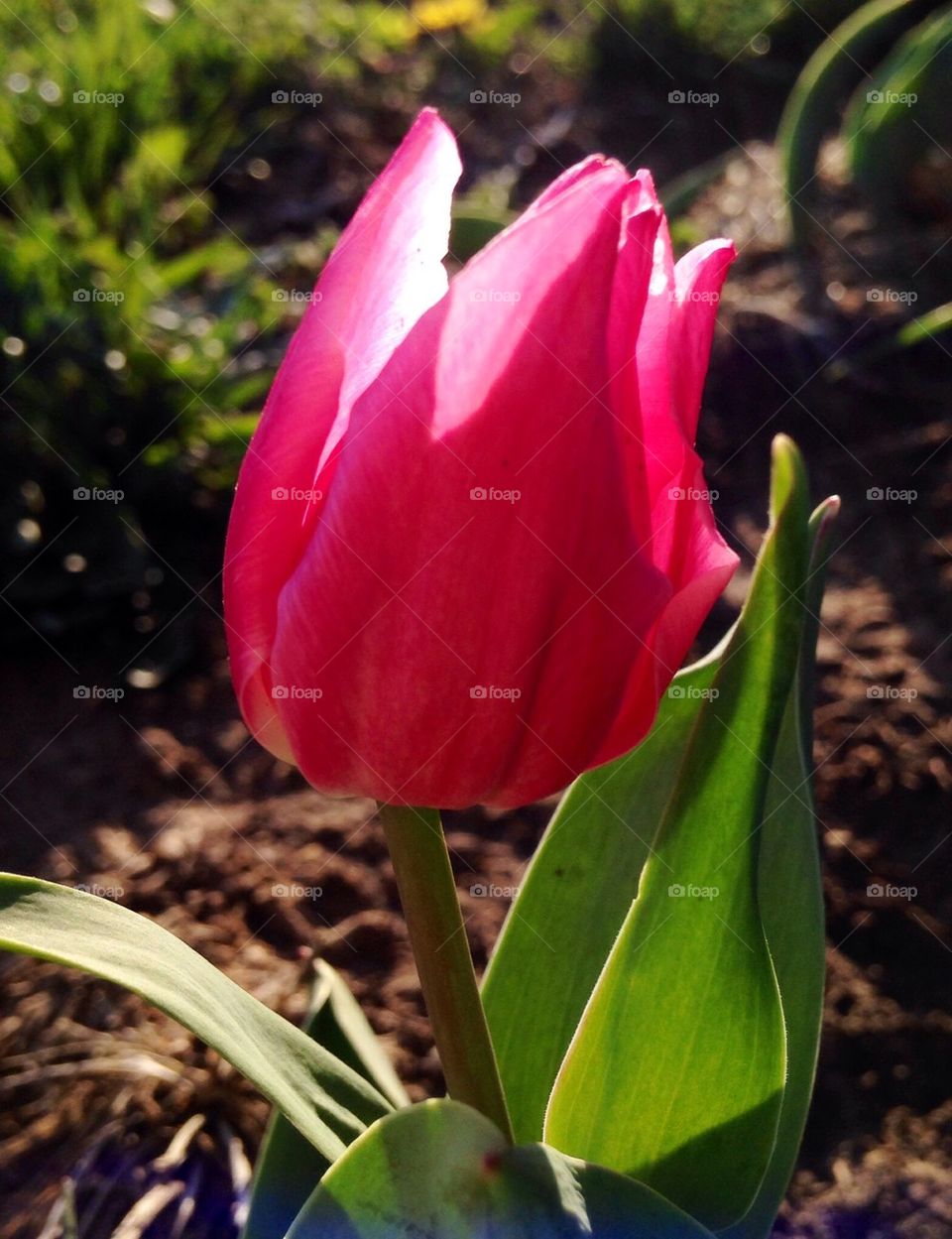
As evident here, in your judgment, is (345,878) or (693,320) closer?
(693,320)

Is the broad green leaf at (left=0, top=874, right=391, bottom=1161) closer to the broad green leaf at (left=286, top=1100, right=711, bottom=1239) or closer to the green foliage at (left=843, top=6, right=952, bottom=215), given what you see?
the broad green leaf at (left=286, top=1100, right=711, bottom=1239)

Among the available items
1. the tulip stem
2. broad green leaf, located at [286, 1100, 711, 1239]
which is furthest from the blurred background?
broad green leaf, located at [286, 1100, 711, 1239]

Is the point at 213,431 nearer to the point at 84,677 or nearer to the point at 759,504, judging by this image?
the point at 84,677

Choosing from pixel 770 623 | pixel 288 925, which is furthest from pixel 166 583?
pixel 770 623

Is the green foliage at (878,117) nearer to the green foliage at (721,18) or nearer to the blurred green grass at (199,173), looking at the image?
the blurred green grass at (199,173)

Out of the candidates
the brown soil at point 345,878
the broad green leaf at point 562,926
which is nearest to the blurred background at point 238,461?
the brown soil at point 345,878

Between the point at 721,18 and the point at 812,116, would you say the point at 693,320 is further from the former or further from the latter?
the point at 721,18

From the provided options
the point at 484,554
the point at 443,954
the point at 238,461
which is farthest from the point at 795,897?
the point at 238,461

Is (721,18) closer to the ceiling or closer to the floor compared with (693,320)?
closer to the floor
